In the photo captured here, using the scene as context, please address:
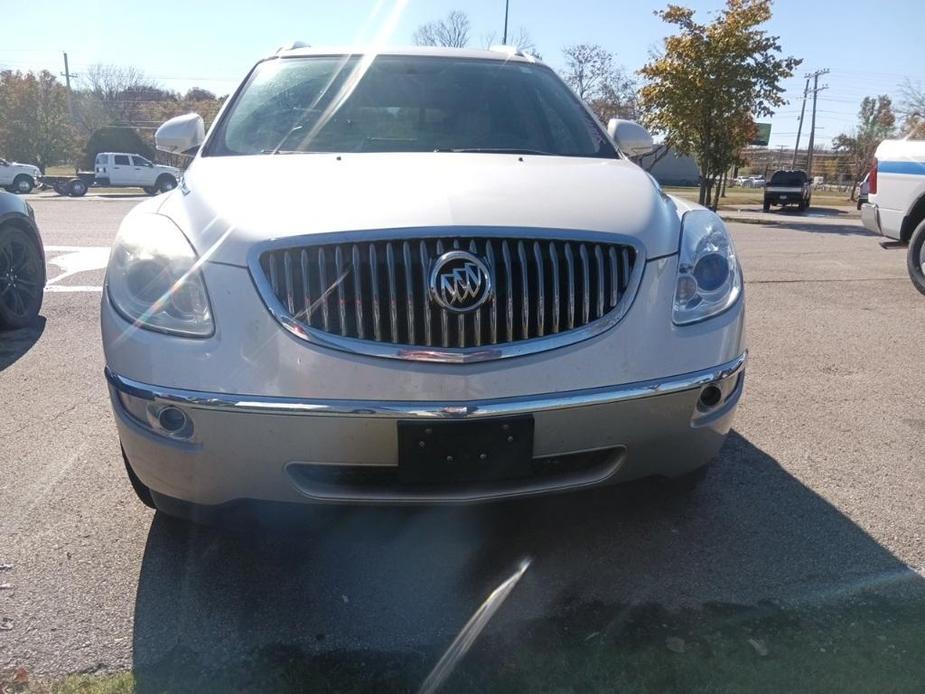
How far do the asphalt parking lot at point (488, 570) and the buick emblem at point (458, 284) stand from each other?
0.71 metres

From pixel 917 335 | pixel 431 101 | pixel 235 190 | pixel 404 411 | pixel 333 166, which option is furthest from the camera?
pixel 917 335

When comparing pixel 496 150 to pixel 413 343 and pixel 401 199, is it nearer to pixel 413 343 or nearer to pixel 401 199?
pixel 401 199

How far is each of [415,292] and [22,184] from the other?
35748 mm

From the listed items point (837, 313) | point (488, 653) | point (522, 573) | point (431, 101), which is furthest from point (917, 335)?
point (488, 653)

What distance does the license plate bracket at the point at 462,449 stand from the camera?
210 centimetres

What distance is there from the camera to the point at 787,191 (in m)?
29.8

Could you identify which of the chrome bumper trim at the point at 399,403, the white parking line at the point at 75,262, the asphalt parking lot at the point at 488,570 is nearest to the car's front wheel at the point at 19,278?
the white parking line at the point at 75,262

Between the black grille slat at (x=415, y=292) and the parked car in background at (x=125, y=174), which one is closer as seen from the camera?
the black grille slat at (x=415, y=292)

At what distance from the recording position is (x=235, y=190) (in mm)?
2500

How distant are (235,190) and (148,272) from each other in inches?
15.6

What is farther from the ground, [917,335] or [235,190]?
[235,190]

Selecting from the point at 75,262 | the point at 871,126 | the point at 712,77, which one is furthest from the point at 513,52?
the point at 871,126

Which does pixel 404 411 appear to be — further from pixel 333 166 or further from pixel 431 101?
pixel 431 101

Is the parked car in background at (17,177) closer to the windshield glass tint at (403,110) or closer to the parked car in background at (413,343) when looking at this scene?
the windshield glass tint at (403,110)
